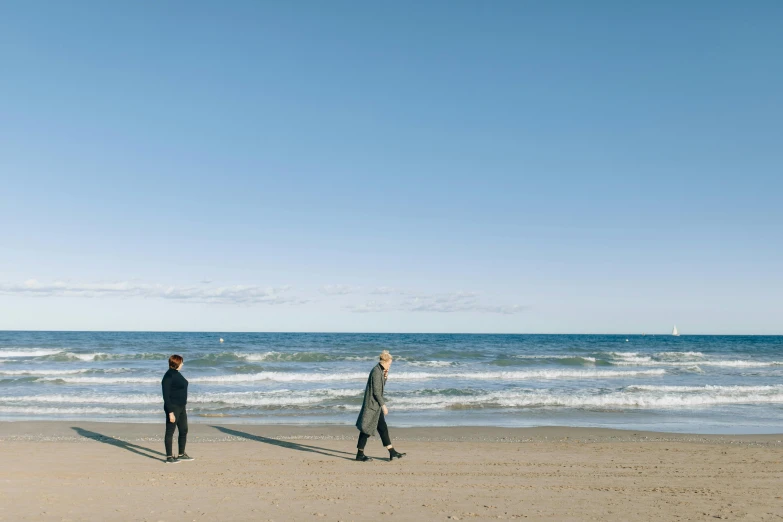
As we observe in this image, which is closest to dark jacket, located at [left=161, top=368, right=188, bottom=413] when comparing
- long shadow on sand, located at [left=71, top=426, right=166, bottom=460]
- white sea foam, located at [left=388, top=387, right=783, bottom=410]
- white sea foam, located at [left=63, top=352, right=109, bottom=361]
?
long shadow on sand, located at [left=71, top=426, right=166, bottom=460]

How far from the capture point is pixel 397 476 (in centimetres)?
846

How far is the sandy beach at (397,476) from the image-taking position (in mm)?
6695

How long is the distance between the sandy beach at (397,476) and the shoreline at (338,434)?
0.20 ft

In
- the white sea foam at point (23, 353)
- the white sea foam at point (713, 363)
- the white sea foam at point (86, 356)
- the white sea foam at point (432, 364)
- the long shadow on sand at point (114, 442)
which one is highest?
the long shadow on sand at point (114, 442)

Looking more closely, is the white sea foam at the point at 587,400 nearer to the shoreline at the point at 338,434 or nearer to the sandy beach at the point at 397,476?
the shoreline at the point at 338,434

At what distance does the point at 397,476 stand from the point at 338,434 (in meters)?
4.11

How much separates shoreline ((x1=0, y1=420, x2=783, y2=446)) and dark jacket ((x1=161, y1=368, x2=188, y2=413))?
2.30 meters

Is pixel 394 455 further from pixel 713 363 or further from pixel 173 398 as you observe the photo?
pixel 713 363

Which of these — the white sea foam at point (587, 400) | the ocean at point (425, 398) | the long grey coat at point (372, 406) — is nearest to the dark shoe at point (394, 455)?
the long grey coat at point (372, 406)

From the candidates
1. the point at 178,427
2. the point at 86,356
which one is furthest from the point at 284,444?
the point at 86,356

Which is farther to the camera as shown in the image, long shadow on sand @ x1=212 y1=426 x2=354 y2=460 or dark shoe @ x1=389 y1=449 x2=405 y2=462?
long shadow on sand @ x1=212 y1=426 x2=354 y2=460

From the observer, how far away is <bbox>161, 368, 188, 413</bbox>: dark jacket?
9.36 metres

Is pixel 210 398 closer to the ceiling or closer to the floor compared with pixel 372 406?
closer to the floor

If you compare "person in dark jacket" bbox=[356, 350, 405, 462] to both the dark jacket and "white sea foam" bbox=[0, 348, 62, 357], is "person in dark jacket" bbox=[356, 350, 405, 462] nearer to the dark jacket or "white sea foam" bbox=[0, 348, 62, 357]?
the dark jacket
